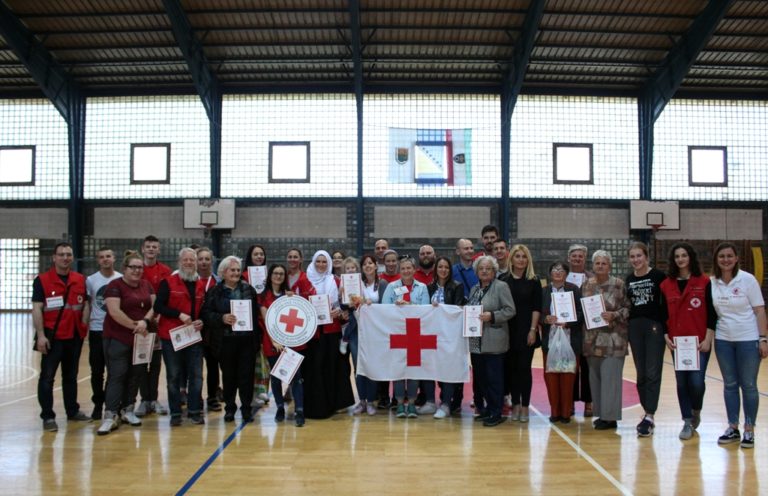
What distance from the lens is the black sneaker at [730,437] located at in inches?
194

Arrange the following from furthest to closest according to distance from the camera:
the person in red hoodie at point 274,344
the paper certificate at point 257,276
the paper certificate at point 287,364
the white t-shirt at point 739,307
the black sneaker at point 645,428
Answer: the paper certificate at point 257,276, the person in red hoodie at point 274,344, the paper certificate at point 287,364, the black sneaker at point 645,428, the white t-shirt at point 739,307

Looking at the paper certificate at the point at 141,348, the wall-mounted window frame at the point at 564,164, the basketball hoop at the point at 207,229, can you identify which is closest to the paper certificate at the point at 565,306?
the paper certificate at the point at 141,348

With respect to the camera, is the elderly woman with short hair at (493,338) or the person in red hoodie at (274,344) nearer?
the elderly woman with short hair at (493,338)

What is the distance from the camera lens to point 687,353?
491 cm

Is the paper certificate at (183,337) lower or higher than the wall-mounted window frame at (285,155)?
lower

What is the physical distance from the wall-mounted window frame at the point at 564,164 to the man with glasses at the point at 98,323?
45.5 feet

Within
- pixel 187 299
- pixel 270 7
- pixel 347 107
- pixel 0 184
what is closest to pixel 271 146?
pixel 347 107

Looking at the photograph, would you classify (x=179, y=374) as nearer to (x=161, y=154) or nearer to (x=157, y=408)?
(x=157, y=408)

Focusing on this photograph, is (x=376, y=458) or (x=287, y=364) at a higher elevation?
(x=287, y=364)

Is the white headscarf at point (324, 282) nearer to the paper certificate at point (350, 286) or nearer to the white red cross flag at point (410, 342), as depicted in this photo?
the paper certificate at point (350, 286)

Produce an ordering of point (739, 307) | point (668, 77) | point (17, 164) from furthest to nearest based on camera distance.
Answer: point (17, 164)
point (668, 77)
point (739, 307)

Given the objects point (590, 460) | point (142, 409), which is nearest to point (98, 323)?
point (142, 409)

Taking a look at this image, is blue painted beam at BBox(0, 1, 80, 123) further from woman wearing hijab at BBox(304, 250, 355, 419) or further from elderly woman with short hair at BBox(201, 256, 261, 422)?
woman wearing hijab at BBox(304, 250, 355, 419)

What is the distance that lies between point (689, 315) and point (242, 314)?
4279 millimetres
